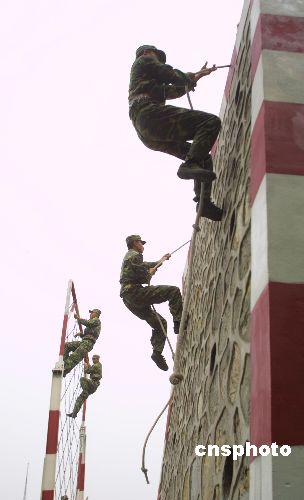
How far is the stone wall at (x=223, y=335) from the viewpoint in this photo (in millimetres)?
2693

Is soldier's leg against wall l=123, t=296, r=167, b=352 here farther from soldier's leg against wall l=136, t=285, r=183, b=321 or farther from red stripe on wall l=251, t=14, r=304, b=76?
red stripe on wall l=251, t=14, r=304, b=76

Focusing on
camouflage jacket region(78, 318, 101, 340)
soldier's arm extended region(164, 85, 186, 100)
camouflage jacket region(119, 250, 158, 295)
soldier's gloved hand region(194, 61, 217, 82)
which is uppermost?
soldier's gloved hand region(194, 61, 217, 82)

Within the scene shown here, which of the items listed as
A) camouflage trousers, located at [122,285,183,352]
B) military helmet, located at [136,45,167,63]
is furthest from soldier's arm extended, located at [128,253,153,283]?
military helmet, located at [136,45,167,63]

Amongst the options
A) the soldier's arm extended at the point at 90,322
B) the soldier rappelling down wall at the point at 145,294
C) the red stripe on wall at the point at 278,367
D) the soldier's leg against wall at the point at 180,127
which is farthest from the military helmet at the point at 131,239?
the soldier's arm extended at the point at 90,322

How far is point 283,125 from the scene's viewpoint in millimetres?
2625

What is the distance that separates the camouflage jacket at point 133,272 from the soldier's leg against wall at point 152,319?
0.60ft

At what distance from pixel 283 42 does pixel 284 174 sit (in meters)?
0.97

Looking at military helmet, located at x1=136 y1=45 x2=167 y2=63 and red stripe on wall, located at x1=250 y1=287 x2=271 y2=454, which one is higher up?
military helmet, located at x1=136 y1=45 x2=167 y2=63

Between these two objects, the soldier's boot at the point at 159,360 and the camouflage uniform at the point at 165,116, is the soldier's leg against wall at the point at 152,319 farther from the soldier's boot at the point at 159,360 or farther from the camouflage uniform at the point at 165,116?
the camouflage uniform at the point at 165,116

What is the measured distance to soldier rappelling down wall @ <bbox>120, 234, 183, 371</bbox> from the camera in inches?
213

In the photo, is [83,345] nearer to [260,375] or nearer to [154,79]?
[154,79]

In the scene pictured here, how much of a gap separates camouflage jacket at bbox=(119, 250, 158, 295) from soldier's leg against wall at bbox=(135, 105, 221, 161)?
188cm

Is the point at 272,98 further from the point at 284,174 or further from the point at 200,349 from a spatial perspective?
the point at 200,349

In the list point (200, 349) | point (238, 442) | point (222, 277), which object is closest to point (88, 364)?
point (200, 349)
